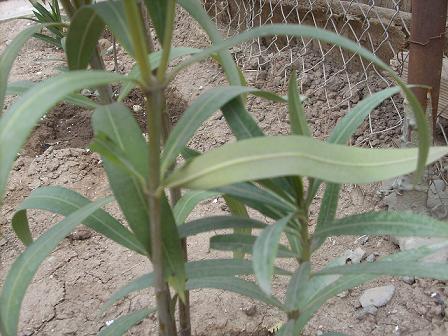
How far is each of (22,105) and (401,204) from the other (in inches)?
57.4

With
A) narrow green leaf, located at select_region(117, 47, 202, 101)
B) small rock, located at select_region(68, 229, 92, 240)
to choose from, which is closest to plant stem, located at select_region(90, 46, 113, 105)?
Answer: narrow green leaf, located at select_region(117, 47, 202, 101)

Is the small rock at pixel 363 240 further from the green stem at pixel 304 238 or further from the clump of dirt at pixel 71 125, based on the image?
the clump of dirt at pixel 71 125

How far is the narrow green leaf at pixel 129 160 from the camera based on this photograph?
2.65ft

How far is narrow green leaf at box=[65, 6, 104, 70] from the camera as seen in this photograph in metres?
0.87

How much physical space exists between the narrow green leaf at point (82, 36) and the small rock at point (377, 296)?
1079mm

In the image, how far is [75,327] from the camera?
171 cm

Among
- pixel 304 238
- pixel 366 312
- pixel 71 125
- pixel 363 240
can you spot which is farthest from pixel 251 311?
pixel 71 125

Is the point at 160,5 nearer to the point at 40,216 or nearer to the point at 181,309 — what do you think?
the point at 181,309

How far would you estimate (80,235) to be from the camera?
2.09 meters

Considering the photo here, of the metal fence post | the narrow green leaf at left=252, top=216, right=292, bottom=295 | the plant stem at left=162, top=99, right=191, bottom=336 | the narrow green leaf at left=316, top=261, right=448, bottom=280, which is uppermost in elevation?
the metal fence post

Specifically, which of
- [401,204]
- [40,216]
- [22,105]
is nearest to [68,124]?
[40,216]

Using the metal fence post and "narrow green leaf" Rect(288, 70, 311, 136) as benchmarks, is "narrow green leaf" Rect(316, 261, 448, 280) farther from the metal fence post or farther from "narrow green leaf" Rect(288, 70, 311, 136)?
the metal fence post

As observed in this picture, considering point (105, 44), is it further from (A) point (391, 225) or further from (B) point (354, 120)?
(A) point (391, 225)

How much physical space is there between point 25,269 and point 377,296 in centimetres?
106
